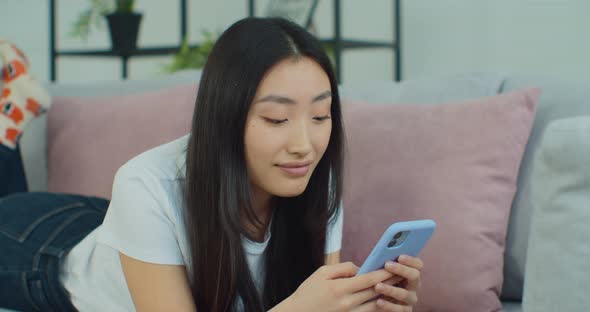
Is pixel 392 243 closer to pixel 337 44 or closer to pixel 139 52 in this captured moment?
pixel 337 44

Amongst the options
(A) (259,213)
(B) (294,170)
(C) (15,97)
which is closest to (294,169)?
(B) (294,170)

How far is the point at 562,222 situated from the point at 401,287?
0.51m

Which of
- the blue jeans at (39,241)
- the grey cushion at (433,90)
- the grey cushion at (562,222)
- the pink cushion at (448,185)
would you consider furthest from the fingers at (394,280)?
the blue jeans at (39,241)

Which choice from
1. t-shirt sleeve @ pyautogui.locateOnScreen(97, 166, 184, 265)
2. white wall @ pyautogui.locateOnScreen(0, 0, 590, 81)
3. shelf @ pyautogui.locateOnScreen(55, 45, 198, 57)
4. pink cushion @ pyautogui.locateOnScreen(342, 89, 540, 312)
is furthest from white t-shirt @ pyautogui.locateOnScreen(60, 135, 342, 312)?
shelf @ pyautogui.locateOnScreen(55, 45, 198, 57)

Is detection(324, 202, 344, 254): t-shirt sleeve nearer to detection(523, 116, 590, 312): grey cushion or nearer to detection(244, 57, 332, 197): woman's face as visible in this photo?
detection(244, 57, 332, 197): woman's face

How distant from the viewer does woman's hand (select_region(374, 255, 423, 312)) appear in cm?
112

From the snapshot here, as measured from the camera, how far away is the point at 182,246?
1.21 meters

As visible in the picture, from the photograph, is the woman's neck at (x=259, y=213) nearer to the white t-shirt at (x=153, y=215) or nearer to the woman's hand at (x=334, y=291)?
the white t-shirt at (x=153, y=215)

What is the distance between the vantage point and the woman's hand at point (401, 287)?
1117 mm

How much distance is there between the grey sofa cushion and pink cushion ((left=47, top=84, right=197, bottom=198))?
780 millimetres

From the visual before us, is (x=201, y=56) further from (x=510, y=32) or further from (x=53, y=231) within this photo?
(x=53, y=231)

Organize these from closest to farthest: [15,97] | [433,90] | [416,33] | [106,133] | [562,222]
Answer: [562,222] < [433,90] < [106,133] < [15,97] < [416,33]

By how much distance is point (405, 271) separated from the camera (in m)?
1.13

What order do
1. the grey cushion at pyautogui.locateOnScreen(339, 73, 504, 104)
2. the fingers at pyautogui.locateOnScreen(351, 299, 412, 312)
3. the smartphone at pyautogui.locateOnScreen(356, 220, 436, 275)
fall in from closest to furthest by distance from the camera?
1. the smartphone at pyautogui.locateOnScreen(356, 220, 436, 275)
2. the fingers at pyautogui.locateOnScreen(351, 299, 412, 312)
3. the grey cushion at pyautogui.locateOnScreen(339, 73, 504, 104)
